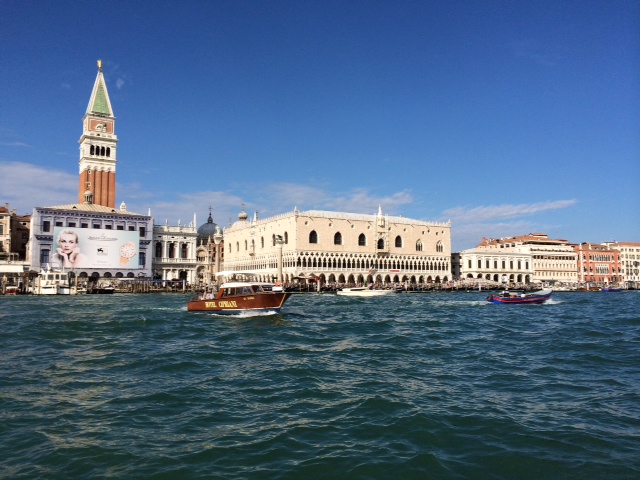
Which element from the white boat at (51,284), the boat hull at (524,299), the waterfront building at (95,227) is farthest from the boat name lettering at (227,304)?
the waterfront building at (95,227)

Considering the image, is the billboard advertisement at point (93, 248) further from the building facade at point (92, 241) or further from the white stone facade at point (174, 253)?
the white stone facade at point (174, 253)

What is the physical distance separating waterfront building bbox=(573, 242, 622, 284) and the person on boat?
271 feet

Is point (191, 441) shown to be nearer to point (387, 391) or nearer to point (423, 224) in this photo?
point (387, 391)

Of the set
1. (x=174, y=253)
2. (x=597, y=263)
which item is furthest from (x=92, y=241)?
(x=597, y=263)

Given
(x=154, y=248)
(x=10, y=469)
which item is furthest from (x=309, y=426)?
(x=154, y=248)

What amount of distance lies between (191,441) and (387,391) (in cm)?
413

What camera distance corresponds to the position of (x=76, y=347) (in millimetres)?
15578

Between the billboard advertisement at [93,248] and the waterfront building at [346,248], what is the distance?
56.0 feet

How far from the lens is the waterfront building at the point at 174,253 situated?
220 feet

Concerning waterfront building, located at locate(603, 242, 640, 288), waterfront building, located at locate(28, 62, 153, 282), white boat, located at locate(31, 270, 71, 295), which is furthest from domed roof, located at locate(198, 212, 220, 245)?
waterfront building, located at locate(603, 242, 640, 288)

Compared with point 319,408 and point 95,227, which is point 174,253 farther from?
point 319,408

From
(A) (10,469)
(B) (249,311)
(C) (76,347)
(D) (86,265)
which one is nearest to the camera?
(A) (10,469)

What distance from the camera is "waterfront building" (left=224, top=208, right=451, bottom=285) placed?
224ft

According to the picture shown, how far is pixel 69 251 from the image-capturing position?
57062mm
